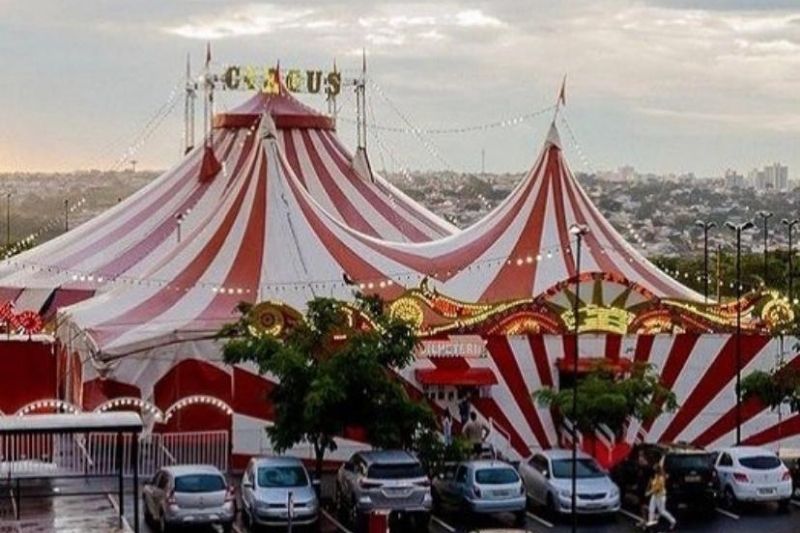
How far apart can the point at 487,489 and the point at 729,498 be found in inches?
172

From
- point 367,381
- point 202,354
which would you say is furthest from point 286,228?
point 367,381

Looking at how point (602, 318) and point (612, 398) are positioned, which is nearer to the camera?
point (612, 398)

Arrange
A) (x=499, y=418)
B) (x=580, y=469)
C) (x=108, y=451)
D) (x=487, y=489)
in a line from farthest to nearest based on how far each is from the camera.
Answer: (x=499, y=418) < (x=108, y=451) < (x=580, y=469) < (x=487, y=489)

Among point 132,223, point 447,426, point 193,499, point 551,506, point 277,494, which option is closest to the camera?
point 193,499

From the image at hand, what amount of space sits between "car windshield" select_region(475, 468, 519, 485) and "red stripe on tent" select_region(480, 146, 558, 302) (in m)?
8.73

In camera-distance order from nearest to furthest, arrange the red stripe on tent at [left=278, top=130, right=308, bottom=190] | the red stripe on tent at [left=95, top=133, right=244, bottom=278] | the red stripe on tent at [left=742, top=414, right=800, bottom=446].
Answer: the red stripe on tent at [left=742, top=414, right=800, bottom=446] → the red stripe on tent at [left=95, top=133, right=244, bottom=278] → the red stripe on tent at [left=278, top=130, right=308, bottom=190]

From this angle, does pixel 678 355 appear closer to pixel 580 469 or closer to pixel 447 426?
pixel 447 426

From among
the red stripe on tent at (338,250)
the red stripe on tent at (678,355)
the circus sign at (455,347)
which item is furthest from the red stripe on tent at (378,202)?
the red stripe on tent at (678,355)

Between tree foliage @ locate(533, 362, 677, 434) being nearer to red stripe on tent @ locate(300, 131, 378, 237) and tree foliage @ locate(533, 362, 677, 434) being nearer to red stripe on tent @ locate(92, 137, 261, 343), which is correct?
red stripe on tent @ locate(92, 137, 261, 343)

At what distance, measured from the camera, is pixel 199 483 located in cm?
2061

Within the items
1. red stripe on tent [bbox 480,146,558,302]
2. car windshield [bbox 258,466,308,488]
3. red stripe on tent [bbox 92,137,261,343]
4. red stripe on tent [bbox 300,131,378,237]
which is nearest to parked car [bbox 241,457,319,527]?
car windshield [bbox 258,466,308,488]

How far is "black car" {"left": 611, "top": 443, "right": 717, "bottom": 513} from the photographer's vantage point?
2288 centimetres

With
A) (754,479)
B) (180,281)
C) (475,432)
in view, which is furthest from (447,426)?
(180,281)

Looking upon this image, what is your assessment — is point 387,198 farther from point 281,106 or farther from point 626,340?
point 626,340
